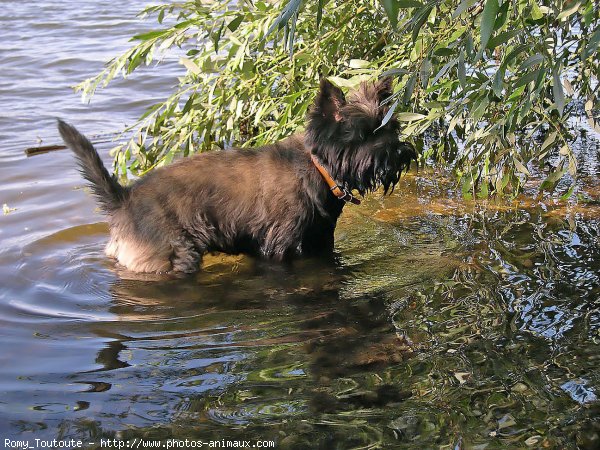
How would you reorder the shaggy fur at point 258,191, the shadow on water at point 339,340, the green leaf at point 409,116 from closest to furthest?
1. the shadow on water at point 339,340
2. the green leaf at point 409,116
3. the shaggy fur at point 258,191

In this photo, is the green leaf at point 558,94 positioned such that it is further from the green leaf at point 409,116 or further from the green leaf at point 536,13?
the green leaf at point 409,116

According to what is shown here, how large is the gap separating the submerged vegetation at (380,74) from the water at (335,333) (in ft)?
1.78

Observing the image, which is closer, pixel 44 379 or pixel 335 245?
pixel 44 379

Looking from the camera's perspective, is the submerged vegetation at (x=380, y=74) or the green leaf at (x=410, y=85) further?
the submerged vegetation at (x=380, y=74)

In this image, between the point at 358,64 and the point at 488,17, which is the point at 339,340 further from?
the point at 358,64

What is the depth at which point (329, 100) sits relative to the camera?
5.48 m

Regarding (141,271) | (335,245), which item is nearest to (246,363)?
(141,271)

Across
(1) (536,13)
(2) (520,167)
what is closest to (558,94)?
(1) (536,13)

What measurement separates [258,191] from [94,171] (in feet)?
3.62

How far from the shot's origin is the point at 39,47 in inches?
496

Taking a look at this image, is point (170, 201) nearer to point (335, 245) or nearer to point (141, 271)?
point (141, 271)

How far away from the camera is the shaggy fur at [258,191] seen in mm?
5520

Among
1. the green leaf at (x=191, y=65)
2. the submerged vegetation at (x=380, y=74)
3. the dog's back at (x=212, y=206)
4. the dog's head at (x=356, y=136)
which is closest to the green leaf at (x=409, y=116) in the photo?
the submerged vegetation at (x=380, y=74)

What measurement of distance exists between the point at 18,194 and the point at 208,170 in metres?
2.33
